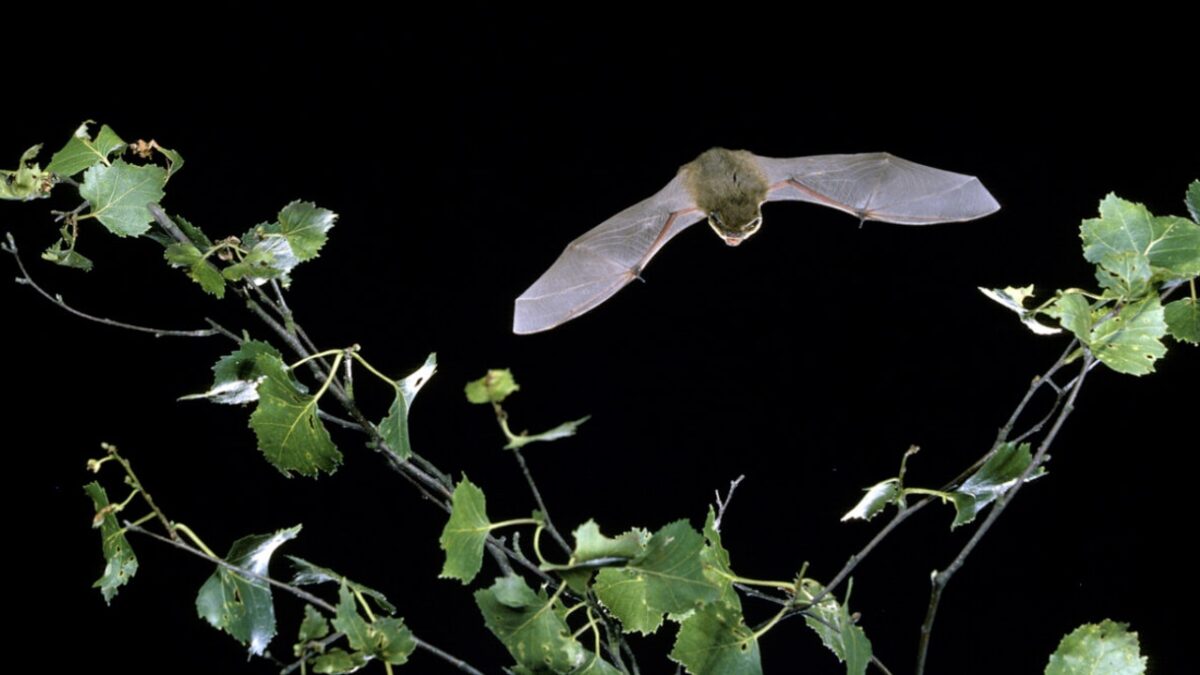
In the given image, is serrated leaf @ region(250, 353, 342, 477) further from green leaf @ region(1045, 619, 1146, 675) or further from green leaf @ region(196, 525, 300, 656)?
green leaf @ region(1045, 619, 1146, 675)

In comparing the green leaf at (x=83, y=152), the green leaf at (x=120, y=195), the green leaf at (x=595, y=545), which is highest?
the green leaf at (x=83, y=152)

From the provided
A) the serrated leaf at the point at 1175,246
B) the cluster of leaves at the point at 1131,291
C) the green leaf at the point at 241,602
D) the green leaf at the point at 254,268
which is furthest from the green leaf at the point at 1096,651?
the green leaf at the point at 254,268

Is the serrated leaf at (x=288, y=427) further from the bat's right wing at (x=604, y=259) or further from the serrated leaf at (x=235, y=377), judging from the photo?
the bat's right wing at (x=604, y=259)

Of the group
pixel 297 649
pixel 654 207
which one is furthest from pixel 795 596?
pixel 654 207

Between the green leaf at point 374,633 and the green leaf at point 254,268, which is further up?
the green leaf at point 254,268

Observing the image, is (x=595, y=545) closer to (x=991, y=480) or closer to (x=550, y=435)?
(x=550, y=435)

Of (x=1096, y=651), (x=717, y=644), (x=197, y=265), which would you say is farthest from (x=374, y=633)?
(x=1096, y=651)

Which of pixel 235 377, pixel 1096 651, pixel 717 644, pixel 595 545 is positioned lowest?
pixel 1096 651
